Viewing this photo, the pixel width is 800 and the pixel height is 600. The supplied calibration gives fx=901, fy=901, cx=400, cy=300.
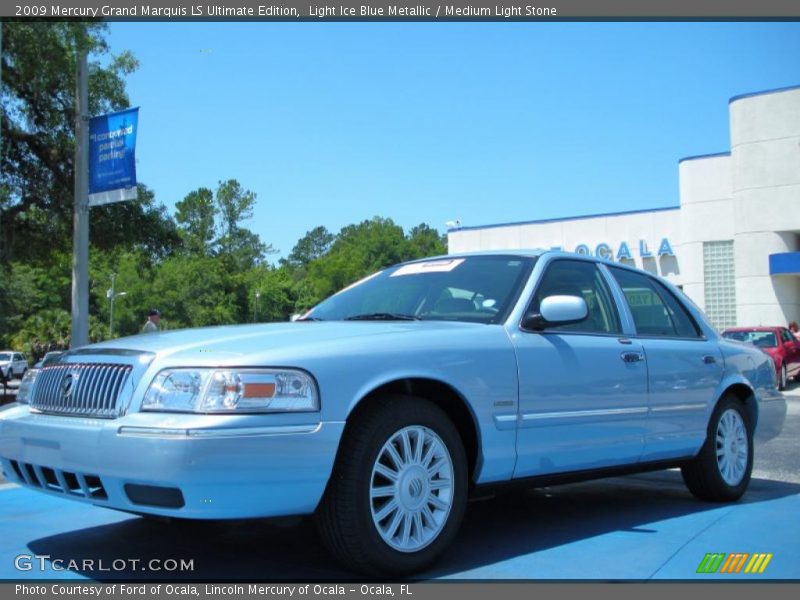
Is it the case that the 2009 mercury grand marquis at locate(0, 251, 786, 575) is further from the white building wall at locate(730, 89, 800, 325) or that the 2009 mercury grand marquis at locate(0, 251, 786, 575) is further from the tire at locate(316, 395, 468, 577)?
the white building wall at locate(730, 89, 800, 325)

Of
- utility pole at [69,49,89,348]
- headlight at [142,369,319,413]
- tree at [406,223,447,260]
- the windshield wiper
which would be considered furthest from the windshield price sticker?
tree at [406,223,447,260]

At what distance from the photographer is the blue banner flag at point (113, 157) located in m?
13.2

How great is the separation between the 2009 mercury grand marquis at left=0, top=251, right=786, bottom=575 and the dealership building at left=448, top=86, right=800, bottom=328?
2831cm

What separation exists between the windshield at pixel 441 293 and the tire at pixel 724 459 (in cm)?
193

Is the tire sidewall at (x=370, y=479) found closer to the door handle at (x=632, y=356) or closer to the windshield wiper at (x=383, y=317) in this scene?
the windshield wiper at (x=383, y=317)

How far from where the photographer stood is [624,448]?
5.27m

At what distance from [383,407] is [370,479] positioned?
34 cm

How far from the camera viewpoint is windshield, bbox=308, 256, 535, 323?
5027 millimetres

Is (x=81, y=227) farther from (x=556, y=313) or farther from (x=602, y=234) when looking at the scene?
(x=602, y=234)

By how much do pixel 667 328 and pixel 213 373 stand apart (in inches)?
139

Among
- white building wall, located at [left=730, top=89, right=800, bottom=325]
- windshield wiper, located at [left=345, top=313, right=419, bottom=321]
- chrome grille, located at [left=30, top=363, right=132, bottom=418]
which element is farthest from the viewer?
white building wall, located at [left=730, top=89, right=800, bottom=325]

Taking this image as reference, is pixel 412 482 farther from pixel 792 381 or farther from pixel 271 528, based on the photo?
pixel 792 381

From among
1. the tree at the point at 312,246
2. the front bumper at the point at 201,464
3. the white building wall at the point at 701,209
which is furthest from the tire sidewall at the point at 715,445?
the tree at the point at 312,246

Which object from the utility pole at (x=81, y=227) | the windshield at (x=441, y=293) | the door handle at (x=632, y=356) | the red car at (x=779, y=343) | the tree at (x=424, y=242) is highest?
the tree at (x=424, y=242)
